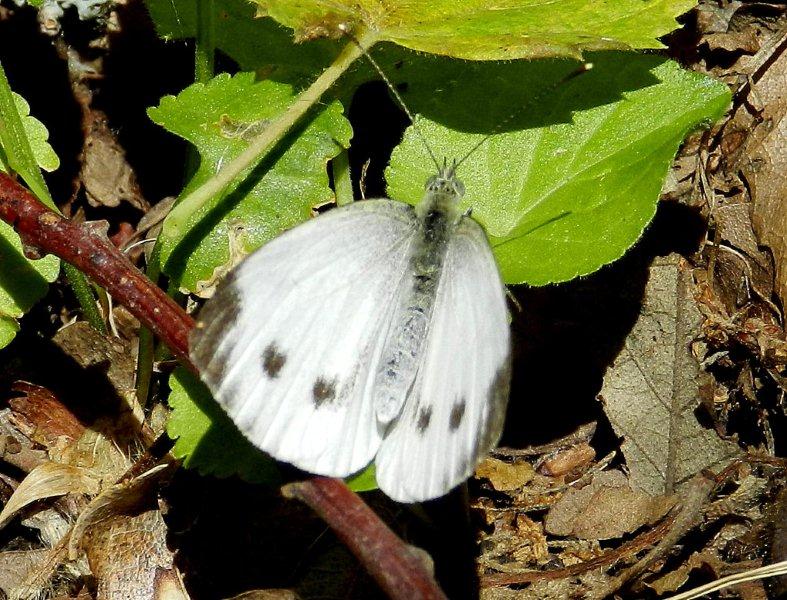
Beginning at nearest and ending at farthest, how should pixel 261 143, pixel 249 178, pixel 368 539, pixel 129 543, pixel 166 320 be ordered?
1. pixel 368 539
2. pixel 166 320
3. pixel 261 143
4. pixel 249 178
5. pixel 129 543

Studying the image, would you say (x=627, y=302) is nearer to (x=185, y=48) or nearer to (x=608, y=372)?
(x=608, y=372)

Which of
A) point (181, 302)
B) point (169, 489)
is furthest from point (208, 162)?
point (169, 489)

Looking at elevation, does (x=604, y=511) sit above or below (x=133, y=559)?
above

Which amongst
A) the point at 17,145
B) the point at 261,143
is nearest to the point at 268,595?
the point at 261,143

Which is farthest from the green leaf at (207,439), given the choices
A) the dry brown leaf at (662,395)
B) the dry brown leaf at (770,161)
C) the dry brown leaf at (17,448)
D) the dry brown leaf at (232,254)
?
the dry brown leaf at (770,161)

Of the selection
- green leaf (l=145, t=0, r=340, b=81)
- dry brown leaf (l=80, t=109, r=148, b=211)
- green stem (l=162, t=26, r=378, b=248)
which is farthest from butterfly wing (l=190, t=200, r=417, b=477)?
dry brown leaf (l=80, t=109, r=148, b=211)

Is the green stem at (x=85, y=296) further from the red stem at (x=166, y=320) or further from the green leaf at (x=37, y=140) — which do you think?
the red stem at (x=166, y=320)

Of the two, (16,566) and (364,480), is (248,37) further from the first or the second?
(16,566)

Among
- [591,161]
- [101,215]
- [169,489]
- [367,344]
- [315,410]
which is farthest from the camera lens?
Answer: [101,215]
